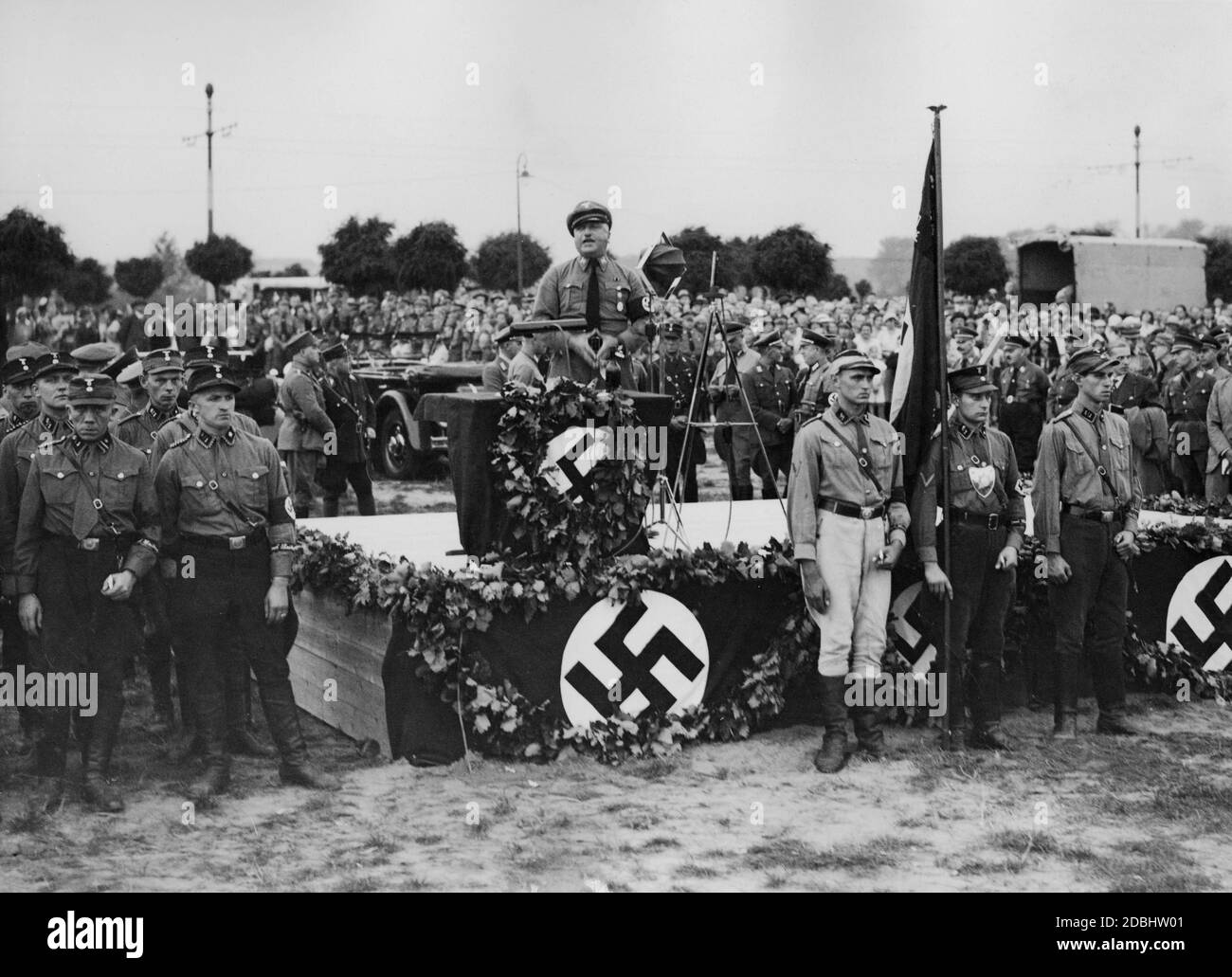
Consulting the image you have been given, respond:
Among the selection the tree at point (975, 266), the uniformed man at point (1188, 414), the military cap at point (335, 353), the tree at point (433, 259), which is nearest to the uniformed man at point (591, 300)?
the military cap at point (335, 353)

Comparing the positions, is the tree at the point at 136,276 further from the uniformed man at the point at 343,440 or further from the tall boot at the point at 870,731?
the tall boot at the point at 870,731

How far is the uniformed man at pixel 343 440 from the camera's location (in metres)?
13.6

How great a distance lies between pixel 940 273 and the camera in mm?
7609

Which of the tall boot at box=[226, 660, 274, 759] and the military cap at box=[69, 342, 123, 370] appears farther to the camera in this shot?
the military cap at box=[69, 342, 123, 370]

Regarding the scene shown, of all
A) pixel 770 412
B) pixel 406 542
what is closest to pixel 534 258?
pixel 770 412

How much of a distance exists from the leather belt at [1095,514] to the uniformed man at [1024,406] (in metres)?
7.95

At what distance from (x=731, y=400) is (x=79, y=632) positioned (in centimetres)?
955

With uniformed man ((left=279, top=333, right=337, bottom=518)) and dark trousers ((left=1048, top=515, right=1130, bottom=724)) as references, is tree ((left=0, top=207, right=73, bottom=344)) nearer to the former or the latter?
uniformed man ((left=279, top=333, right=337, bottom=518))

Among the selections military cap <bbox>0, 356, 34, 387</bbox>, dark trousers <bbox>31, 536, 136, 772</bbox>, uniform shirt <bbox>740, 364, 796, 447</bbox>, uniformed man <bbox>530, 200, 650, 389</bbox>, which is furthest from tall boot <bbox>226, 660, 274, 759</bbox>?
uniform shirt <bbox>740, 364, 796, 447</bbox>

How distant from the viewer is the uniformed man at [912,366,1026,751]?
771cm

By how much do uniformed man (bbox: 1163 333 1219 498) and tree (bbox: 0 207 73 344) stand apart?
15550 millimetres

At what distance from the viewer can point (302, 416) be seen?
13070mm

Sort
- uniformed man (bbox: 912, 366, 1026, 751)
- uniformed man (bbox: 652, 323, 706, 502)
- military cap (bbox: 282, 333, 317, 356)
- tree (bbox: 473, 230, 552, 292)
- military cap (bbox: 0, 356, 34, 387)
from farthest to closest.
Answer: tree (bbox: 473, 230, 552, 292)
military cap (bbox: 282, 333, 317, 356)
uniformed man (bbox: 652, 323, 706, 502)
military cap (bbox: 0, 356, 34, 387)
uniformed man (bbox: 912, 366, 1026, 751)

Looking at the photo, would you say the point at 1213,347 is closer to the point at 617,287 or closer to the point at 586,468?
the point at 617,287
